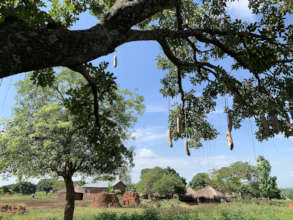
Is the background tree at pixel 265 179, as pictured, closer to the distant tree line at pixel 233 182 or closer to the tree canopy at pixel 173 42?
the distant tree line at pixel 233 182

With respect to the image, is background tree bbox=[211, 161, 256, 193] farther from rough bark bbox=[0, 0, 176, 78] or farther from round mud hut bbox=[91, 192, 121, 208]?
rough bark bbox=[0, 0, 176, 78]

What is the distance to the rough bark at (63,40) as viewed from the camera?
266 cm

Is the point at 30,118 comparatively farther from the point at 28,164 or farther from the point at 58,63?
the point at 58,63

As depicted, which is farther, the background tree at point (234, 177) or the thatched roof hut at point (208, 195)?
the background tree at point (234, 177)

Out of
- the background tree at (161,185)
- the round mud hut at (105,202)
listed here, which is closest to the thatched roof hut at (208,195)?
the background tree at (161,185)

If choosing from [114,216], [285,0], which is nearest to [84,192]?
[114,216]

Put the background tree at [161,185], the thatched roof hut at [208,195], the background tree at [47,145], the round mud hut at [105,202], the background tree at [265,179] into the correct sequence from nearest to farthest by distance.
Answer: the background tree at [47,145] < the round mud hut at [105,202] < the thatched roof hut at [208,195] < the background tree at [161,185] < the background tree at [265,179]

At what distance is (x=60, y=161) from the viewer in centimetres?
1372

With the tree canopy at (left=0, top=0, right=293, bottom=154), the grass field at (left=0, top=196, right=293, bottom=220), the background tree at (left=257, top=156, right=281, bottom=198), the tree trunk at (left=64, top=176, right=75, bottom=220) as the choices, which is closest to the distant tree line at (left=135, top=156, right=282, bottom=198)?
the background tree at (left=257, top=156, right=281, bottom=198)

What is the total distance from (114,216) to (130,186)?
162 ft

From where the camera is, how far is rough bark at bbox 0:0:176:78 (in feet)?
8.73

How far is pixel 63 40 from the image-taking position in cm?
308

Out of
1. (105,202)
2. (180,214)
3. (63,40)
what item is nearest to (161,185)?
(105,202)

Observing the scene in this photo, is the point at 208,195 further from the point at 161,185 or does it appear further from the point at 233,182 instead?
the point at 233,182
